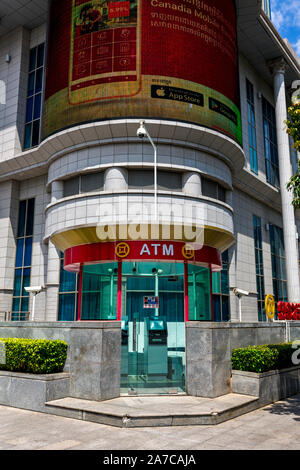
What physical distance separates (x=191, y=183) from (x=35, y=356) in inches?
476

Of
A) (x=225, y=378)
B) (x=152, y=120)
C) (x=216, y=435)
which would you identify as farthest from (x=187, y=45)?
(x=216, y=435)

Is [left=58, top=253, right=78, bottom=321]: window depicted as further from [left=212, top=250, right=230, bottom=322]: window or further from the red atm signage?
[left=212, top=250, right=230, bottom=322]: window

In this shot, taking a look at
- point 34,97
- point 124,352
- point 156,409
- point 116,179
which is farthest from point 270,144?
point 156,409

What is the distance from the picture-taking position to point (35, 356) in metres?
14.0

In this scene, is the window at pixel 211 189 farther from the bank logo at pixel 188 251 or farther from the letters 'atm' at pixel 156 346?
the letters 'atm' at pixel 156 346

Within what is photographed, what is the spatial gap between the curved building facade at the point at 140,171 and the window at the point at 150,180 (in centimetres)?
6

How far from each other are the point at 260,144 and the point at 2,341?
91.6 ft

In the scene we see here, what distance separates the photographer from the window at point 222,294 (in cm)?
2630

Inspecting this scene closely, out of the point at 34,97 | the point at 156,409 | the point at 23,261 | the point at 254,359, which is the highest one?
the point at 34,97

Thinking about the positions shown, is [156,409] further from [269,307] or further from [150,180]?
[150,180]

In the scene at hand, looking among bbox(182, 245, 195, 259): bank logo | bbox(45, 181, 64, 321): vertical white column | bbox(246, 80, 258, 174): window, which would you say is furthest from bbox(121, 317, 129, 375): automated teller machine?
bbox(246, 80, 258, 174): window

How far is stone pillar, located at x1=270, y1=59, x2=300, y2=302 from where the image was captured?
33281 mm

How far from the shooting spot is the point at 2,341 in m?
15.2

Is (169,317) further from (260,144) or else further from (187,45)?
(260,144)
